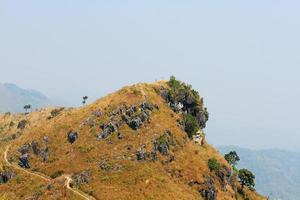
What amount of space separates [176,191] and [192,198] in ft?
25.2

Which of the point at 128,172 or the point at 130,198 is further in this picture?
the point at 128,172

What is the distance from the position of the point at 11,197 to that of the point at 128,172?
49.8 meters

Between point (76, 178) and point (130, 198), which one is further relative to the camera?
point (76, 178)

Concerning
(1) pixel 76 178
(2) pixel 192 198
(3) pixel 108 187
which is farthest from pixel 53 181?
(2) pixel 192 198

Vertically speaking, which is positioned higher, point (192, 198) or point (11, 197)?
Result: point (192, 198)

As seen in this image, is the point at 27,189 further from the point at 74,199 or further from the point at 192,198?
the point at 192,198

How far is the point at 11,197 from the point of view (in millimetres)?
197375

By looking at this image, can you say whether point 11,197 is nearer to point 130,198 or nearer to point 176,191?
point 130,198

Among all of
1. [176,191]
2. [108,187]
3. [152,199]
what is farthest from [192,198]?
[108,187]

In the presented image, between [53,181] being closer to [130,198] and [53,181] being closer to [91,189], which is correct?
[91,189]

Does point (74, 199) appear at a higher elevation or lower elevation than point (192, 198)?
lower

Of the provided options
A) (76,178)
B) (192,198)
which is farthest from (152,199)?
(76,178)

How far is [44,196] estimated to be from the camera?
188500mm

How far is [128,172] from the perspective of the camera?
19988 cm
